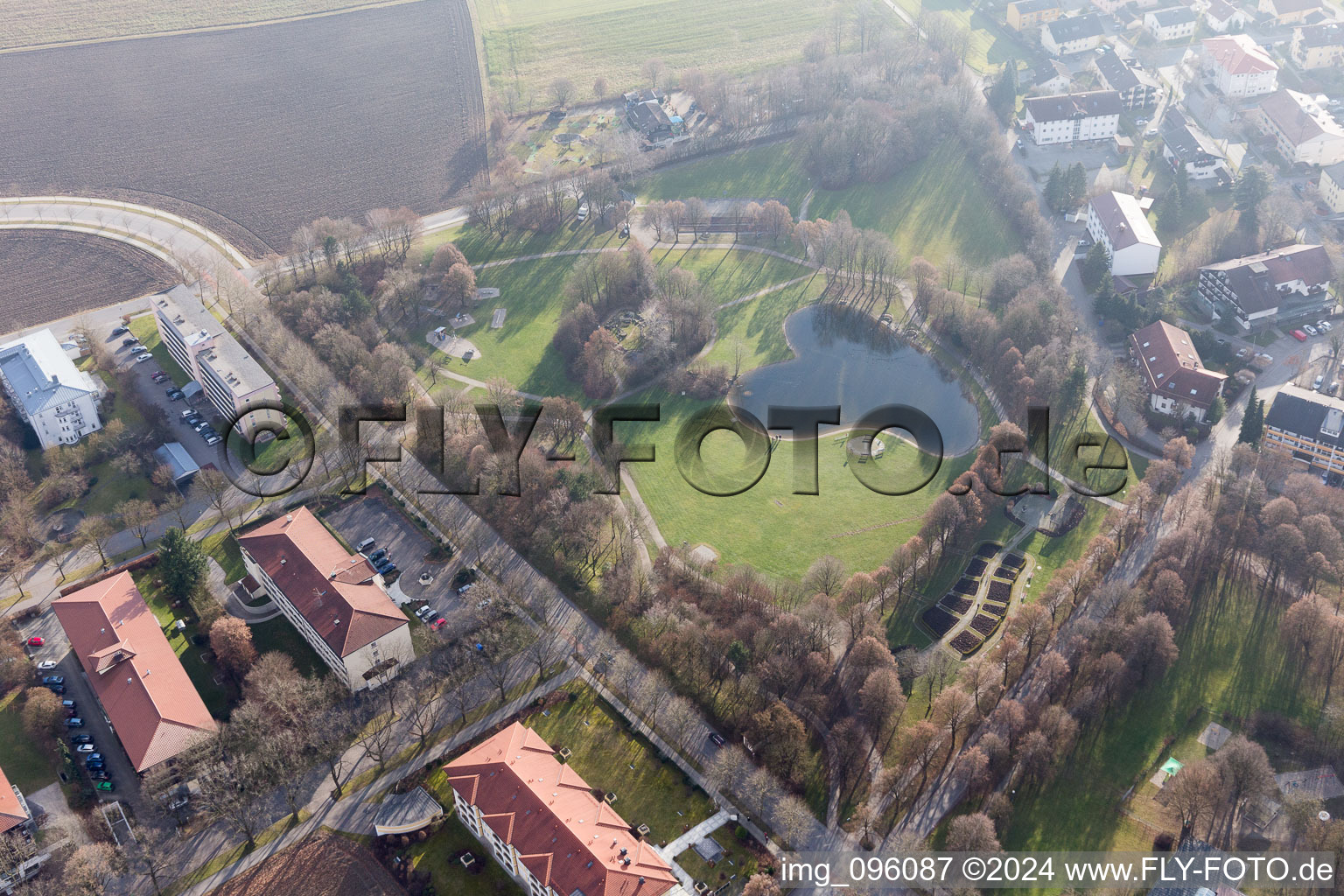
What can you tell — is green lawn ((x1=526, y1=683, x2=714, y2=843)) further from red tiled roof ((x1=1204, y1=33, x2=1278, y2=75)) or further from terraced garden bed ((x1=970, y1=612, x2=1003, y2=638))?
red tiled roof ((x1=1204, y1=33, x2=1278, y2=75))

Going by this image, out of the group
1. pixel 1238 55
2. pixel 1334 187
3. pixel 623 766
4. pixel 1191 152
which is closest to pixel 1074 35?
pixel 1238 55

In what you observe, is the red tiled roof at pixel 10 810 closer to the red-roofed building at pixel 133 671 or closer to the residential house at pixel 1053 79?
the red-roofed building at pixel 133 671

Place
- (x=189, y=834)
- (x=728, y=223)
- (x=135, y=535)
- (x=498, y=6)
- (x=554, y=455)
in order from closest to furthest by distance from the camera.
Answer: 1. (x=189, y=834)
2. (x=135, y=535)
3. (x=554, y=455)
4. (x=728, y=223)
5. (x=498, y=6)

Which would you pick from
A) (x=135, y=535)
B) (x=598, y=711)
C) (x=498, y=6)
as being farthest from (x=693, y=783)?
(x=498, y=6)

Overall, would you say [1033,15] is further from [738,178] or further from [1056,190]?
[738,178]

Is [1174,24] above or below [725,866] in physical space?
above

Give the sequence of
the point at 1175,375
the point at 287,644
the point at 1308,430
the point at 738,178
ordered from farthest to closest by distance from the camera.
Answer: the point at 738,178, the point at 1175,375, the point at 1308,430, the point at 287,644

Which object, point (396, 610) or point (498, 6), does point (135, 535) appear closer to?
point (396, 610)

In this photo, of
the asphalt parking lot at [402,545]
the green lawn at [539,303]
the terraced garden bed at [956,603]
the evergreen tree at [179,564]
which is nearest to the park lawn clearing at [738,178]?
the green lawn at [539,303]
